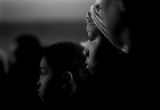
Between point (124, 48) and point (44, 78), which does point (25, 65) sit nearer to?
point (44, 78)

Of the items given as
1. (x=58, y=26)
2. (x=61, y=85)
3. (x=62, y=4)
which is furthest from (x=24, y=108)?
(x=58, y=26)

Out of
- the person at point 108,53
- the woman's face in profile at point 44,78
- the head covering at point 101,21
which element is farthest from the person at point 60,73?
the head covering at point 101,21

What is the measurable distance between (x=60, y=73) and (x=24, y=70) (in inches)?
8.6

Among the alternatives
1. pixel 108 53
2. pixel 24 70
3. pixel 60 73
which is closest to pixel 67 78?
pixel 60 73

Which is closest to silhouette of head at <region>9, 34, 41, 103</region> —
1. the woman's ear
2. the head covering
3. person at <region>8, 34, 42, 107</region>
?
person at <region>8, 34, 42, 107</region>

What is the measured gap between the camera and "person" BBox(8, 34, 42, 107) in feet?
5.17

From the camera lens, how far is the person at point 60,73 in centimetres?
171

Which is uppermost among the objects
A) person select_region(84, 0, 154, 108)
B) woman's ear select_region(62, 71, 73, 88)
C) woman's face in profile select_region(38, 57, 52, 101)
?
woman's face in profile select_region(38, 57, 52, 101)

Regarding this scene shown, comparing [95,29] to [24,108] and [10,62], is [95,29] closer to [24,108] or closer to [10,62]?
[24,108]

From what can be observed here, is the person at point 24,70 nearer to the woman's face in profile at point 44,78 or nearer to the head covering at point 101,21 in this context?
the woman's face in profile at point 44,78

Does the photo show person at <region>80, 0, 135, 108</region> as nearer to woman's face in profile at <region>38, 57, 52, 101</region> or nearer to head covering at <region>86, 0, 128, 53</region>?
head covering at <region>86, 0, 128, 53</region>

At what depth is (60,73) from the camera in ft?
6.12

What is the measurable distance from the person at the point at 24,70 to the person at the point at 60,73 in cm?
6

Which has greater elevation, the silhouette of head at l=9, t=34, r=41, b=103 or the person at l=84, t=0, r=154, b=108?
the silhouette of head at l=9, t=34, r=41, b=103
